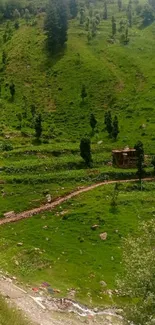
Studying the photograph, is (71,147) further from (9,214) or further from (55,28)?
(55,28)

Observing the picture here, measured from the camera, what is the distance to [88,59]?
126562 mm

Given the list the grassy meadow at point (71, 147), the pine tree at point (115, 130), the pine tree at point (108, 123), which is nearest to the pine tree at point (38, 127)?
the grassy meadow at point (71, 147)

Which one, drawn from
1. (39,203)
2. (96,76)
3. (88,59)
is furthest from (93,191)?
(88,59)

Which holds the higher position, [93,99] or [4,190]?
[93,99]

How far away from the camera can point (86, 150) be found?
267ft

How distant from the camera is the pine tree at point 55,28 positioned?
5400 inches

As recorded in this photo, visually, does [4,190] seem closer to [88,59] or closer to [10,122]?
[10,122]

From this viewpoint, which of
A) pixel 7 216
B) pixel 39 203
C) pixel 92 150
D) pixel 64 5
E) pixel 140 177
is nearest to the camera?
pixel 7 216

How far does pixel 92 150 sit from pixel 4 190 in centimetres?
2462

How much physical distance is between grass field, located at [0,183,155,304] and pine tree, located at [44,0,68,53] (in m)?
77.7

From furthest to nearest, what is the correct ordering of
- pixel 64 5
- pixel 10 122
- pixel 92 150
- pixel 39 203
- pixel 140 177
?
pixel 64 5
pixel 10 122
pixel 92 150
pixel 140 177
pixel 39 203

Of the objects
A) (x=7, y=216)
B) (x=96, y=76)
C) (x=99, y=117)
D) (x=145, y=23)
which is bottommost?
(x=7, y=216)

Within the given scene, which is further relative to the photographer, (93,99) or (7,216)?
(93,99)

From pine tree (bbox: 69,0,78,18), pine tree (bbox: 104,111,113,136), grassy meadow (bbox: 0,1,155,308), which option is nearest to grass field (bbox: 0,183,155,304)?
grassy meadow (bbox: 0,1,155,308)
